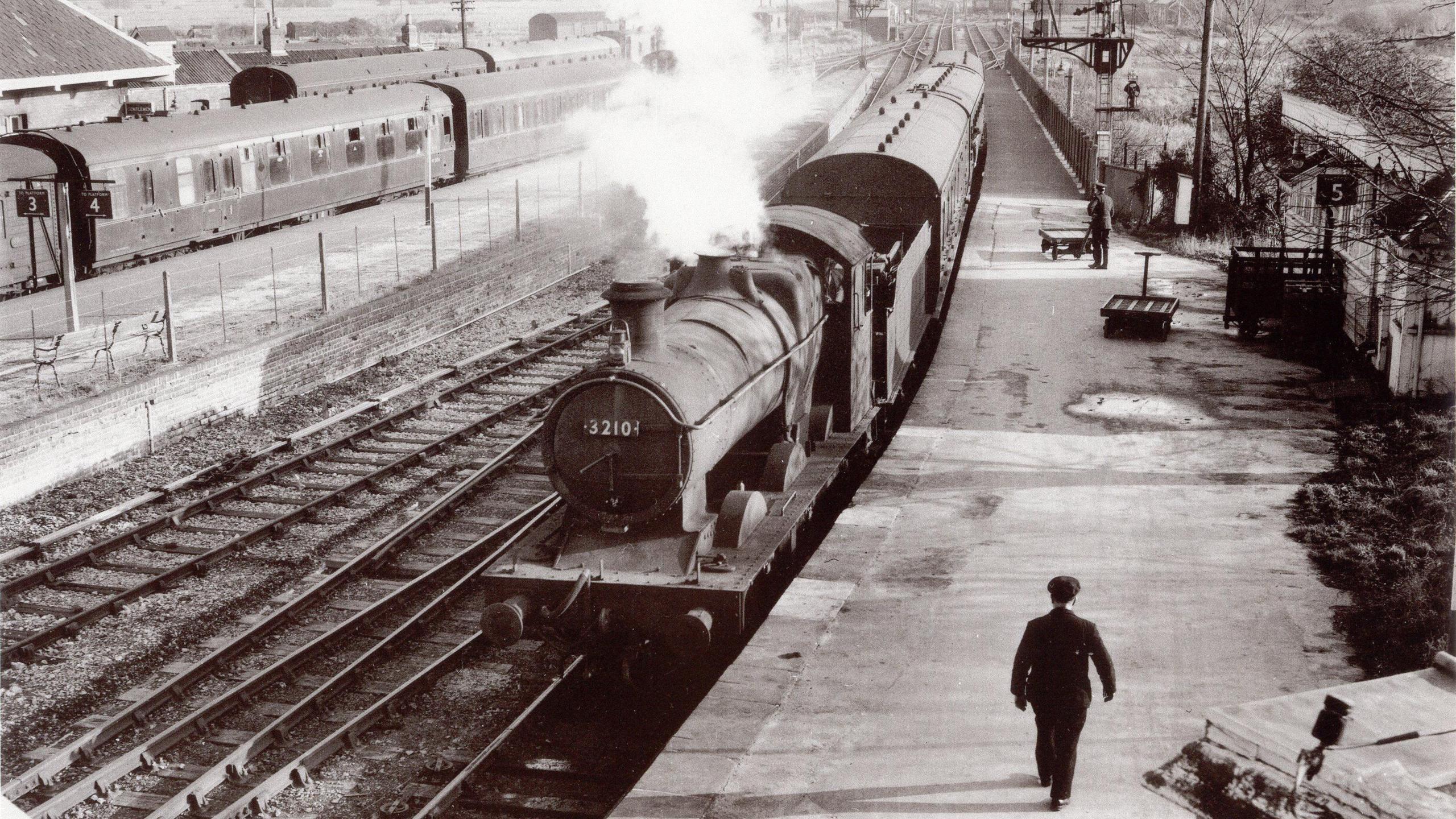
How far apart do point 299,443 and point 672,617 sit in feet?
29.5

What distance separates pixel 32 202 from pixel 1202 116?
2177 centimetres

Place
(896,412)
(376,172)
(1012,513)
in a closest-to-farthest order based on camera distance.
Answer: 1. (1012,513)
2. (896,412)
3. (376,172)

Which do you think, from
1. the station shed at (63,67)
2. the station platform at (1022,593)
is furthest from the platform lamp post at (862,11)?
the station platform at (1022,593)

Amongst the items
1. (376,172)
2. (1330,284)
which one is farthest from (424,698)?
(376,172)

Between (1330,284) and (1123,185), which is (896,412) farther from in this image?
(1123,185)

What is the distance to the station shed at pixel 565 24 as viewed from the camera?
63594mm

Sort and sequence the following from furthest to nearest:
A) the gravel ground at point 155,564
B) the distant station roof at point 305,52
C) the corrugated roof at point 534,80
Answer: the distant station roof at point 305,52 < the corrugated roof at point 534,80 < the gravel ground at point 155,564

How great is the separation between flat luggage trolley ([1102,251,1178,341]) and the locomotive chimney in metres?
11.8

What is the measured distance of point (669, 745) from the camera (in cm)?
781

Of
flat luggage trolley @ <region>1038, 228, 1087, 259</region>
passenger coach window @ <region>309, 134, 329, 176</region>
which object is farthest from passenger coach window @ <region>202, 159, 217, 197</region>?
flat luggage trolley @ <region>1038, 228, 1087, 259</region>

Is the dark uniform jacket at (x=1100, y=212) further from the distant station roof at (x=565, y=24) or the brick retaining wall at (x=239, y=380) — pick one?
the distant station roof at (x=565, y=24)

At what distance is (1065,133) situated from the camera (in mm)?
41438

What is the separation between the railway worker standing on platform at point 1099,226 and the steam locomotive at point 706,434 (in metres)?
10.1

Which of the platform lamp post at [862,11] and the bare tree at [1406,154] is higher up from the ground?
the platform lamp post at [862,11]
